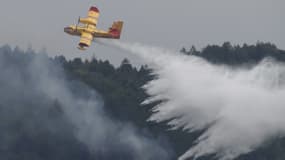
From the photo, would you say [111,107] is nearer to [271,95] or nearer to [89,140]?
[89,140]

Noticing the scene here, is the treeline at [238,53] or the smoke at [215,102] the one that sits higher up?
the treeline at [238,53]

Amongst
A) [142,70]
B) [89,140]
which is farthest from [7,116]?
[142,70]

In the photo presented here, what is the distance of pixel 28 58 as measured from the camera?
578 ft

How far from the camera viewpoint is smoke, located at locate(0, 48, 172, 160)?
164 metres

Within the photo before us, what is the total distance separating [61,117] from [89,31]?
1257 cm

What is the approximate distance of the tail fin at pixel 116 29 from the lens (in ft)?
516

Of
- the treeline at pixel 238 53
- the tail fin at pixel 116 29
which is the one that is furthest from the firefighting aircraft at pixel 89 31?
the treeline at pixel 238 53

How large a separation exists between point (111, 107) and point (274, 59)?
682 inches

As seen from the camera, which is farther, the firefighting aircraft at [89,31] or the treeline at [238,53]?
the treeline at [238,53]

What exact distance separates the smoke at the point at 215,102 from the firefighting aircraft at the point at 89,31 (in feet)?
3.85

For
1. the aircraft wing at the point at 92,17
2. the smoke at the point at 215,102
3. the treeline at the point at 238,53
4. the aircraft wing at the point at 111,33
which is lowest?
the smoke at the point at 215,102

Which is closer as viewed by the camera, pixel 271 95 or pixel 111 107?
pixel 271 95

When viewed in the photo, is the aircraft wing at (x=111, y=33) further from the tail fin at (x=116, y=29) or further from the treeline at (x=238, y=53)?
the treeline at (x=238, y=53)

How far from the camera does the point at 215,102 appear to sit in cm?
15900
